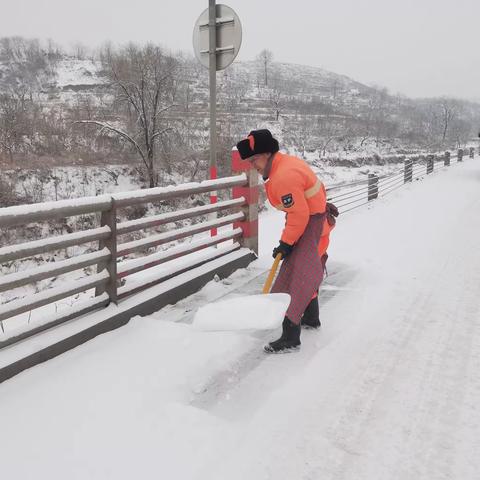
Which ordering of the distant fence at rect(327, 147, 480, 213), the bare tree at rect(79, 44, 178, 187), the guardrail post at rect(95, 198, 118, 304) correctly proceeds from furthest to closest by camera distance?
the bare tree at rect(79, 44, 178, 187), the distant fence at rect(327, 147, 480, 213), the guardrail post at rect(95, 198, 118, 304)

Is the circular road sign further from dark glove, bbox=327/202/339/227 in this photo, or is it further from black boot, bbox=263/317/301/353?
black boot, bbox=263/317/301/353

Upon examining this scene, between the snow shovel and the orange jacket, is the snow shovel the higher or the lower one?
the lower one

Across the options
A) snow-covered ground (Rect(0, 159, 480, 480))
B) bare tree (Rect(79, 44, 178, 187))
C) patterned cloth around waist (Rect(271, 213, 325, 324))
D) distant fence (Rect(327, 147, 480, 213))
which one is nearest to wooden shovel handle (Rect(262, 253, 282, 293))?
patterned cloth around waist (Rect(271, 213, 325, 324))

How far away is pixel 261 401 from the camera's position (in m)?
3.00

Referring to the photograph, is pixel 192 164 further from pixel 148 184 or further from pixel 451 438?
pixel 451 438

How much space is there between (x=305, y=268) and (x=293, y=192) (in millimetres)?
671

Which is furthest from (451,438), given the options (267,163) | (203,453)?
(267,163)

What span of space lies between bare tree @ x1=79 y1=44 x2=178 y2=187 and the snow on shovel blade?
20048 mm

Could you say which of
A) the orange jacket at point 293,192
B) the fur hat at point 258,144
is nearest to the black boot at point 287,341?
the orange jacket at point 293,192

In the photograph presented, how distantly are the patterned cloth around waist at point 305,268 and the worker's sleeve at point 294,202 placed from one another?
0.20 meters

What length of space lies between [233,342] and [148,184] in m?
20.0

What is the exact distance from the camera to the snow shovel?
3256 millimetres

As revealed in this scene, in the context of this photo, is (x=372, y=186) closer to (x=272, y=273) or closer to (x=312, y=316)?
(x=312, y=316)

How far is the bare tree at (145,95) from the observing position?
2298 centimetres
